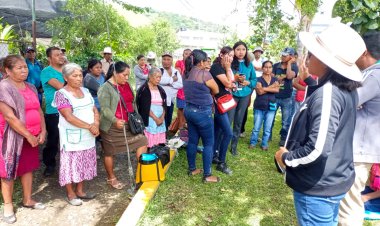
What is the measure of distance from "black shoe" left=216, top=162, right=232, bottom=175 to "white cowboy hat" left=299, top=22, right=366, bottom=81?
295 centimetres

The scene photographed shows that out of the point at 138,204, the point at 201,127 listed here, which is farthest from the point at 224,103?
the point at 138,204

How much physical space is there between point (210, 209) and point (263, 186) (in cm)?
103

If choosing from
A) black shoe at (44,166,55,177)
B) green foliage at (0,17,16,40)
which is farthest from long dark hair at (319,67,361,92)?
green foliage at (0,17,16,40)

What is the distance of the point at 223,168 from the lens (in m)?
4.48

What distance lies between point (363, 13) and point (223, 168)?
2.83 metres

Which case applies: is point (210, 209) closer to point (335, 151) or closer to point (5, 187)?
→ point (335, 151)

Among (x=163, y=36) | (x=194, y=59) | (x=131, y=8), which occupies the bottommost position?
(x=163, y=36)

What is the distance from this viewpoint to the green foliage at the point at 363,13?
2289mm

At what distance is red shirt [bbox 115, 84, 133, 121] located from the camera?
3.90 meters

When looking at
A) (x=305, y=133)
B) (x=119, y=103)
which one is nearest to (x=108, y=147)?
(x=119, y=103)

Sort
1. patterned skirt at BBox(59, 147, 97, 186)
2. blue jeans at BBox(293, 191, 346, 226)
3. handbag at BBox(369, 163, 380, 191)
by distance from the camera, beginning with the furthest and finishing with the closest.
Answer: patterned skirt at BBox(59, 147, 97, 186) < handbag at BBox(369, 163, 380, 191) < blue jeans at BBox(293, 191, 346, 226)

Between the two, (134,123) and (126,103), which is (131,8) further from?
(134,123)

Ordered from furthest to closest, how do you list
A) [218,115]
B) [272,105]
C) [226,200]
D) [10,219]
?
[272,105] < [218,115] < [226,200] < [10,219]

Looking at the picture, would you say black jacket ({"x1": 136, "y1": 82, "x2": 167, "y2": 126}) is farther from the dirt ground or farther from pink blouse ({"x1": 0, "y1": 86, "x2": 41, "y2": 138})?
pink blouse ({"x1": 0, "y1": 86, "x2": 41, "y2": 138})
